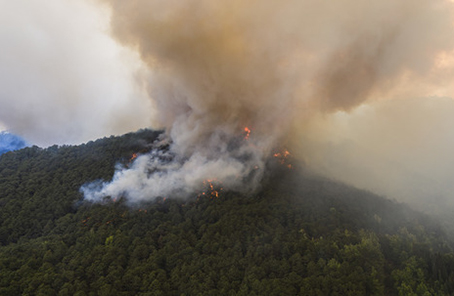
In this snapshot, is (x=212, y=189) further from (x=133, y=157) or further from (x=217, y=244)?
(x=133, y=157)

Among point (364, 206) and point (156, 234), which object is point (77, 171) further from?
point (364, 206)

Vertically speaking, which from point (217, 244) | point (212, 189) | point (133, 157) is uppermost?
point (133, 157)

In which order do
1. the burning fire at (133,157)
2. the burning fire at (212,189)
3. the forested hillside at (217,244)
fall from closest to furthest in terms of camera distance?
the forested hillside at (217,244)
the burning fire at (212,189)
the burning fire at (133,157)

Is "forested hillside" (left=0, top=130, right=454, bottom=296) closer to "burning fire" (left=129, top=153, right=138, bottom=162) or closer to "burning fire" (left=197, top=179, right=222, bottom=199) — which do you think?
"burning fire" (left=197, top=179, right=222, bottom=199)

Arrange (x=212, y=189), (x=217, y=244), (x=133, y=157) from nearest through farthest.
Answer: (x=217, y=244), (x=212, y=189), (x=133, y=157)

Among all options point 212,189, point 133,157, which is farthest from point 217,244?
point 133,157

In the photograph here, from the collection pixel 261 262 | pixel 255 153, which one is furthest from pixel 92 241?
pixel 255 153

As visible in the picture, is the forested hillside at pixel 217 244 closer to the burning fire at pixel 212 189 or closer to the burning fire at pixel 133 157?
the burning fire at pixel 212 189

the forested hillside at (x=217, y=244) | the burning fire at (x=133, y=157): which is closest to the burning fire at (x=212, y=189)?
the forested hillside at (x=217, y=244)
